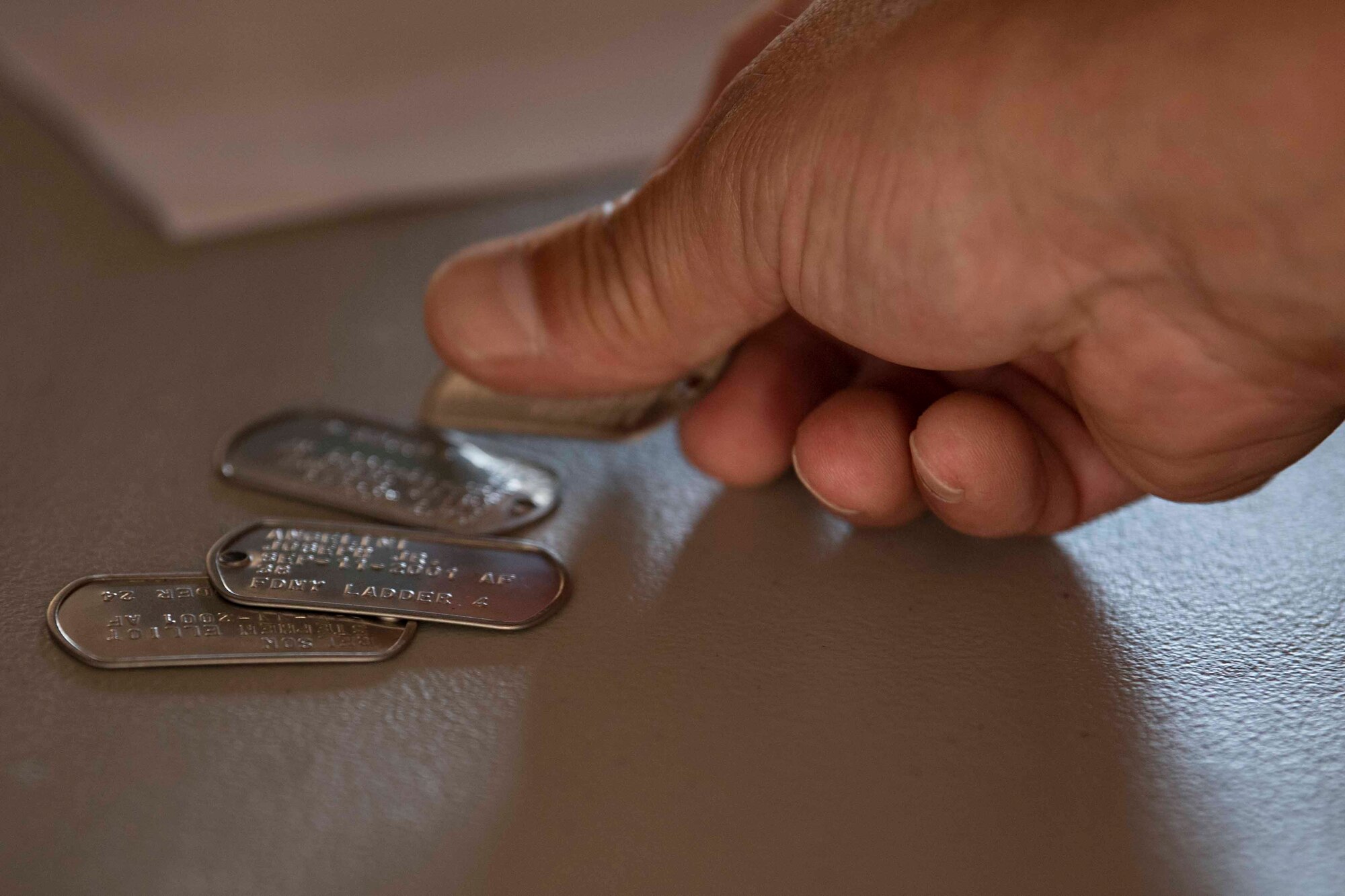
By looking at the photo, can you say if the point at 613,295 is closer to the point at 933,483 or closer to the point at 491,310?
the point at 491,310

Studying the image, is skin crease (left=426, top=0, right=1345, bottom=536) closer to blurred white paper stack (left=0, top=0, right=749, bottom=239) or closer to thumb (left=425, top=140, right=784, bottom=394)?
thumb (left=425, top=140, right=784, bottom=394)

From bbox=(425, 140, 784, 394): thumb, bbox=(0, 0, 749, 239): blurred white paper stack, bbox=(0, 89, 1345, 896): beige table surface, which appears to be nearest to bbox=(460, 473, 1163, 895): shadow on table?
bbox=(0, 89, 1345, 896): beige table surface

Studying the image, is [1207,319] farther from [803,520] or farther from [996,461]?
[803,520]

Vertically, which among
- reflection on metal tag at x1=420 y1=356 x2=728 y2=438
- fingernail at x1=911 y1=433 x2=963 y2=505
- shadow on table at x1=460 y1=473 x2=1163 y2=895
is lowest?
shadow on table at x1=460 y1=473 x2=1163 y2=895

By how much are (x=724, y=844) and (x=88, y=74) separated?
1.04m

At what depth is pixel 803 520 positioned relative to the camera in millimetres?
637

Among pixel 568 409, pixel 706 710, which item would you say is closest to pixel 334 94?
pixel 568 409

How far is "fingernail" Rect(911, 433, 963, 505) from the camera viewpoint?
0.56m

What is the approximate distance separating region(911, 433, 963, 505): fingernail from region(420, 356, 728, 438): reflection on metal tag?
6.9 inches

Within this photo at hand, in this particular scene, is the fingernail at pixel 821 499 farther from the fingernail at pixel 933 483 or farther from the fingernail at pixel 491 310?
the fingernail at pixel 491 310

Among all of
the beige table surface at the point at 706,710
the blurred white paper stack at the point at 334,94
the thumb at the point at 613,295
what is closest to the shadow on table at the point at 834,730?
the beige table surface at the point at 706,710

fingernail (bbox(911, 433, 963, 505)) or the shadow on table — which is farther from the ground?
fingernail (bbox(911, 433, 963, 505))

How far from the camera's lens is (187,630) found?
507 mm

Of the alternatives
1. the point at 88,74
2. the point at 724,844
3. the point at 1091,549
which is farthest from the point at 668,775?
the point at 88,74
